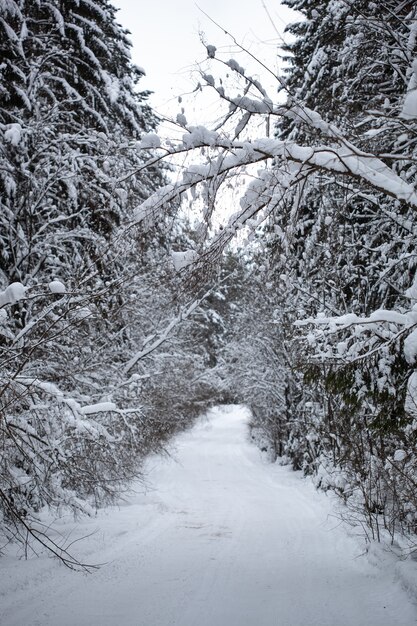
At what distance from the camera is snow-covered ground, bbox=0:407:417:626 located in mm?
4340

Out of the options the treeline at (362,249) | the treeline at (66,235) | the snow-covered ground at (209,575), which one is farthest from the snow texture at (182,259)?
the snow-covered ground at (209,575)

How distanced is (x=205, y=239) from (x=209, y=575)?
14.3 ft

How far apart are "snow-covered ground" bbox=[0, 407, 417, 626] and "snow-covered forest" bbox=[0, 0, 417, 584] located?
2.28 ft

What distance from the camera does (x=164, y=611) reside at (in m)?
4.45

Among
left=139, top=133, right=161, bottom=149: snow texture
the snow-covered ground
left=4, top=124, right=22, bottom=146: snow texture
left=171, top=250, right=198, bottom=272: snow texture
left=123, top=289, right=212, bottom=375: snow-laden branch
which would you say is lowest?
the snow-covered ground

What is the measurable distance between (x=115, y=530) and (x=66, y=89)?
9083 mm

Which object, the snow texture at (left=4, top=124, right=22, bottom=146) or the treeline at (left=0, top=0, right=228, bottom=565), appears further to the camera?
the snow texture at (left=4, top=124, right=22, bottom=146)

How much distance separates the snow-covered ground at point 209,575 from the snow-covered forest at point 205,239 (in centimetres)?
70

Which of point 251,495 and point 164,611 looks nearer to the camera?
point 164,611

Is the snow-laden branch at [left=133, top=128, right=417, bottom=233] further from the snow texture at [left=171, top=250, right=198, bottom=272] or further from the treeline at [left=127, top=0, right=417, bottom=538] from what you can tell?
the snow texture at [left=171, top=250, right=198, bottom=272]

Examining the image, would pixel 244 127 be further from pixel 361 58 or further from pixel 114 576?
pixel 114 576

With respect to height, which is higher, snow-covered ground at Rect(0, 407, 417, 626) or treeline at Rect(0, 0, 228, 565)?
treeline at Rect(0, 0, 228, 565)

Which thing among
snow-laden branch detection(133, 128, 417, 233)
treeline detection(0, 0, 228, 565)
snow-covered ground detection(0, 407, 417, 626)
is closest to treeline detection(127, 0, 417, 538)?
snow-laden branch detection(133, 128, 417, 233)

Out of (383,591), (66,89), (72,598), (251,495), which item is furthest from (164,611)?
(66,89)
